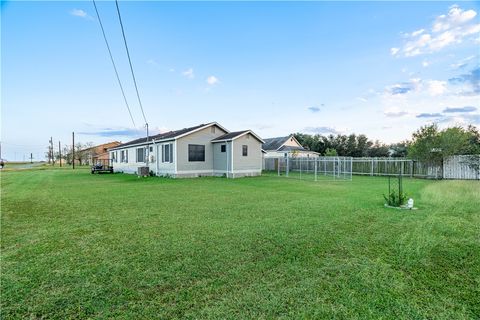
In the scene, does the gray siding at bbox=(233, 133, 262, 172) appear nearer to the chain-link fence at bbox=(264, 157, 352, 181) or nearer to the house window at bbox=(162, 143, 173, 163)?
the chain-link fence at bbox=(264, 157, 352, 181)

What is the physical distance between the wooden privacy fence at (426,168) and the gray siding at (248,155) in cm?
872

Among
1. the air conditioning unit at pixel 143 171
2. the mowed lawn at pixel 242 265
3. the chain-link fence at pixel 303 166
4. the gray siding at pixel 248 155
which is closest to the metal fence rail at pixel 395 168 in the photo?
the chain-link fence at pixel 303 166

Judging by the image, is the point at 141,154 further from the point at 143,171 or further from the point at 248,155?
the point at 248,155

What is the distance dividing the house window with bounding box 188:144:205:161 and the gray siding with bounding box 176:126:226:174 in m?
0.22

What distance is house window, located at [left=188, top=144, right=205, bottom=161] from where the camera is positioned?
17.3m

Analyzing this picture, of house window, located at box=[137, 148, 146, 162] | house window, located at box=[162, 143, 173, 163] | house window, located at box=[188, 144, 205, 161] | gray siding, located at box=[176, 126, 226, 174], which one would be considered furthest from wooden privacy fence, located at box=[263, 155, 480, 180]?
house window, located at box=[137, 148, 146, 162]

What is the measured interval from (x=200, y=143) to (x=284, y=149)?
55.2 feet

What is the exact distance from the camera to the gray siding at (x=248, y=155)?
17500 mm

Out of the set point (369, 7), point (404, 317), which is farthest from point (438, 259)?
point (369, 7)

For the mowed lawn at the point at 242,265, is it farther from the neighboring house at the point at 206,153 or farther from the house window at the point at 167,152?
the house window at the point at 167,152

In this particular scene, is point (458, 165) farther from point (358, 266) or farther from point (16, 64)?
point (16, 64)

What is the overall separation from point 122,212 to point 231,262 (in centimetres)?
424

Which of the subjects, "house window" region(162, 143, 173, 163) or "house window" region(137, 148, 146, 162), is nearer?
"house window" region(162, 143, 173, 163)

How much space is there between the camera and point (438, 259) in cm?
336
